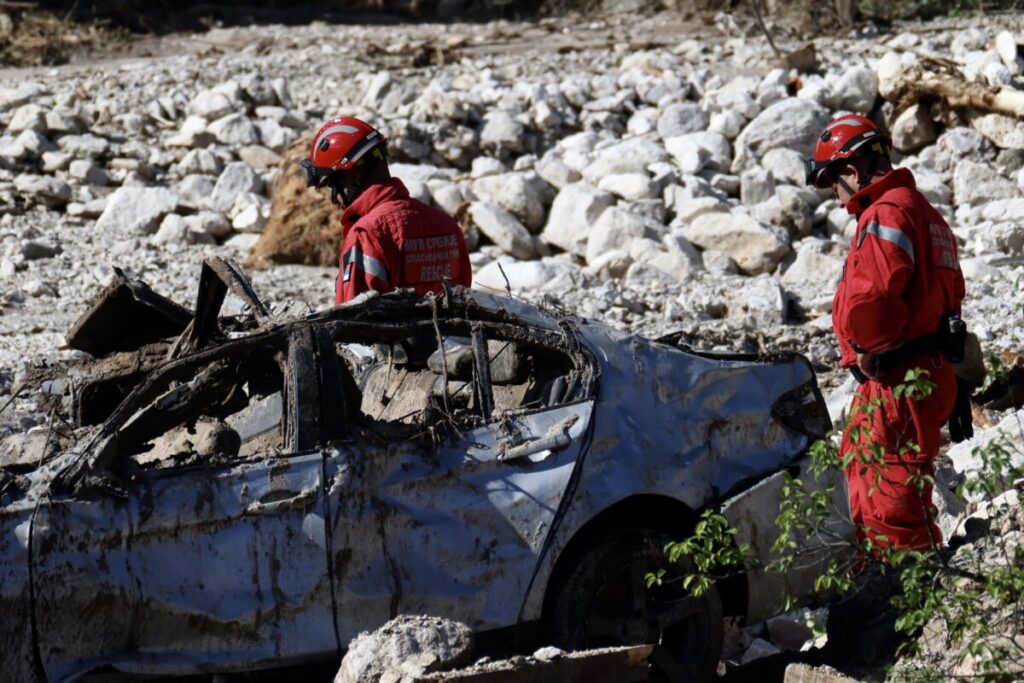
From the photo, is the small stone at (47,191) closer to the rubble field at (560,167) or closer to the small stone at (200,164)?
the rubble field at (560,167)

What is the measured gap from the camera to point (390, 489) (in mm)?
5246

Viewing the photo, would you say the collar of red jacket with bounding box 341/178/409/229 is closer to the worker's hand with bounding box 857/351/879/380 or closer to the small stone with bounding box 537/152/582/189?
the worker's hand with bounding box 857/351/879/380

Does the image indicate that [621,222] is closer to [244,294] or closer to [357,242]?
[357,242]

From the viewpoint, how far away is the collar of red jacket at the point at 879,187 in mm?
6324

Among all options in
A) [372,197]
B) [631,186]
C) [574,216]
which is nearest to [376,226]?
[372,197]

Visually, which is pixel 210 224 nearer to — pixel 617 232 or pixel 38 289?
pixel 38 289

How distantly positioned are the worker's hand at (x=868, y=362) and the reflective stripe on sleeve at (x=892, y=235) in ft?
1.36

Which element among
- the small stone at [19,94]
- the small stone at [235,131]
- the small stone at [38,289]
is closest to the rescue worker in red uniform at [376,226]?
the small stone at [38,289]

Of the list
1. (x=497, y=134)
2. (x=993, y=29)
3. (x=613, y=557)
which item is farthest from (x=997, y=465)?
(x=993, y=29)

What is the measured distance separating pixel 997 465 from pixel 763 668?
205 cm

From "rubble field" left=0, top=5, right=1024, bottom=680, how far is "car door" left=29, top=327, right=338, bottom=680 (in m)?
4.87

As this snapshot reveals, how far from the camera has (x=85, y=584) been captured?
192 inches

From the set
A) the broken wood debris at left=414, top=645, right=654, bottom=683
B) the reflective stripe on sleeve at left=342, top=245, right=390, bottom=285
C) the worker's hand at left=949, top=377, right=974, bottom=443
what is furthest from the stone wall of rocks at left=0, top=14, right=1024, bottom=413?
the broken wood debris at left=414, top=645, right=654, bottom=683

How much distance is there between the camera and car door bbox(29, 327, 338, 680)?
15.9 ft
